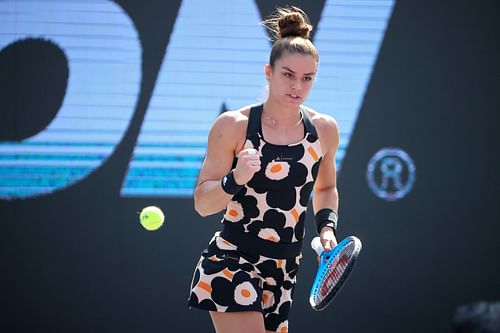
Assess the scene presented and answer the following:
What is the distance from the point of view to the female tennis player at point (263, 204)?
3463 millimetres

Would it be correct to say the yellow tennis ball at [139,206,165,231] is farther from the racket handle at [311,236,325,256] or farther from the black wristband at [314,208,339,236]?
the racket handle at [311,236,325,256]

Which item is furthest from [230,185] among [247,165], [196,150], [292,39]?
[196,150]

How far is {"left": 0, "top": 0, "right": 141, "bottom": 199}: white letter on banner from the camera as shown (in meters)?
5.43

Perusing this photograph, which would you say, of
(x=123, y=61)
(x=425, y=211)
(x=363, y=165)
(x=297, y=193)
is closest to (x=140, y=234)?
(x=123, y=61)

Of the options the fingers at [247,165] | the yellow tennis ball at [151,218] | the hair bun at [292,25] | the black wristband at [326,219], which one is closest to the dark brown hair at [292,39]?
the hair bun at [292,25]

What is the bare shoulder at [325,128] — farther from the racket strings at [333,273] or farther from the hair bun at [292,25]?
the racket strings at [333,273]

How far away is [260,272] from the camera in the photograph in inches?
139

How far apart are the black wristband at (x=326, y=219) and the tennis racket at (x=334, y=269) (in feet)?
0.60

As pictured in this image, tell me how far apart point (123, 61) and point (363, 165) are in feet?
5.43

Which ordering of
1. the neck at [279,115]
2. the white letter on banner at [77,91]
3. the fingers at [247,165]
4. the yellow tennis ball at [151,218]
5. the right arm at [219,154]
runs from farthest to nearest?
the white letter on banner at [77,91], the yellow tennis ball at [151,218], the neck at [279,115], the right arm at [219,154], the fingers at [247,165]

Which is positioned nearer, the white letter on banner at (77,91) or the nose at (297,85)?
the nose at (297,85)

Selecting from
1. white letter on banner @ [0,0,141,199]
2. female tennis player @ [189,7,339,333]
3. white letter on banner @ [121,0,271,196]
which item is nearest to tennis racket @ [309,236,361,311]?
female tennis player @ [189,7,339,333]

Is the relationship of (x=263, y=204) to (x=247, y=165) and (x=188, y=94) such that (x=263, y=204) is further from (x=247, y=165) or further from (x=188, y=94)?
(x=188, y=94)

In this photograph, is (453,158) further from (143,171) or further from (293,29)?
(293,29)
